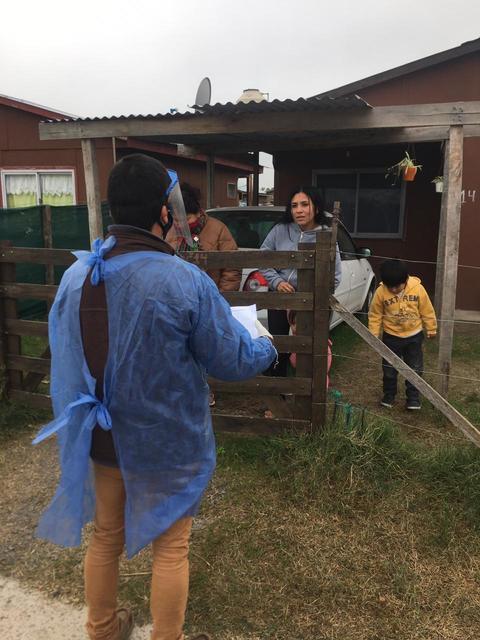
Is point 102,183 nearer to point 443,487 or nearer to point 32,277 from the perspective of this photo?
point 32,277

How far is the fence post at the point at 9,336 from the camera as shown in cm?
413

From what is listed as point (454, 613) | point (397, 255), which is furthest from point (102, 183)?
point (454, 613)

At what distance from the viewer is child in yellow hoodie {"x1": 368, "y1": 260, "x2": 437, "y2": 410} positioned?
167 inches

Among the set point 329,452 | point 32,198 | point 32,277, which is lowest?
point 329,452

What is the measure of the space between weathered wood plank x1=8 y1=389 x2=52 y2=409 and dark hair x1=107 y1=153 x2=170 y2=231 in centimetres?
284

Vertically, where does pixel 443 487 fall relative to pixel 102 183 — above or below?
below

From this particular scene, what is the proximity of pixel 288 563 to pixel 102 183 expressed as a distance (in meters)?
9.44

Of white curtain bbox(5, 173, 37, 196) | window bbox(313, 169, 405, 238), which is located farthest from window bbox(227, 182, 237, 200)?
window bbox(313, 169, 405, 238)

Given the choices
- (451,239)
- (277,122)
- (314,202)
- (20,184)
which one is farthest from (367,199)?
(20,184)

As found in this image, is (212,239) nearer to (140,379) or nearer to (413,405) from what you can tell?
(413,405)

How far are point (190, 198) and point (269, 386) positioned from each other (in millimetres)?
1429

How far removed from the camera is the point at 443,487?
302 centimetres

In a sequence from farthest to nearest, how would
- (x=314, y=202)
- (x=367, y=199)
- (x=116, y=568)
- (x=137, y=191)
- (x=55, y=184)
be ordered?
(x=55, y=184), (x=367, y=199), (x=314, y=202), (x=116, y=568), (x=137, y=191)

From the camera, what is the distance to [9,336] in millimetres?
4180
